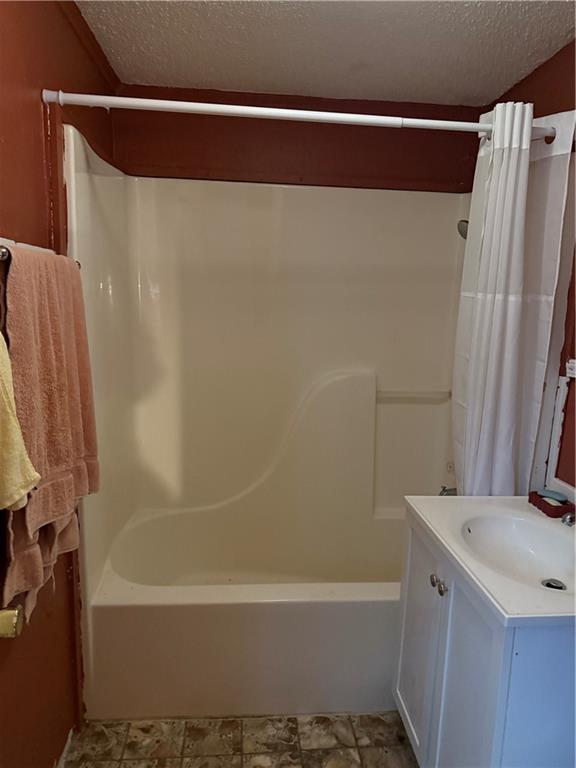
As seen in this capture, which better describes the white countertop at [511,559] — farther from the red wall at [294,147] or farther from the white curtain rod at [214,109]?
the red wall at [294,147]

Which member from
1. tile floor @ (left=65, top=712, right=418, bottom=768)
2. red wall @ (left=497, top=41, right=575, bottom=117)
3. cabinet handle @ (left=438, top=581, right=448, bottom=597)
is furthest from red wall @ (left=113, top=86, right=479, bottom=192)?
tile floor @ (left=65, top=712, right=418, bottom=768)

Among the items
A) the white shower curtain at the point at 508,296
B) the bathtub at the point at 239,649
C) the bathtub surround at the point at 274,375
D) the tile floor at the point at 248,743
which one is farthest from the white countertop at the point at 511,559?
the bathtub surround at the point at 274,375

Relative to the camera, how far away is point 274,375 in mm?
2404

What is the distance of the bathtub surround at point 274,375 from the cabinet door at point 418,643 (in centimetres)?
71

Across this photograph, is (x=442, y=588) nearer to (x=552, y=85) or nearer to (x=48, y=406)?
(x=48, y=406)

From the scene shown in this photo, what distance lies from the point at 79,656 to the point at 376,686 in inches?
38.8

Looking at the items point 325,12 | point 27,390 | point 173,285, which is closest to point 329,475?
point 173,285

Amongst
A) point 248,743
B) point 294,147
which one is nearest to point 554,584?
point 248,743

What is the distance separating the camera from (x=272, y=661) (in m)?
1.73

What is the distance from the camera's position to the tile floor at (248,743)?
162 centimetres

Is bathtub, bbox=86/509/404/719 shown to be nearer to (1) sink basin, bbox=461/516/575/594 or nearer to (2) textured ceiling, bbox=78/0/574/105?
(1) sink basin, bbox=461/516/575/594

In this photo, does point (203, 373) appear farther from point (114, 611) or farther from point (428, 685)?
point (428, 685)

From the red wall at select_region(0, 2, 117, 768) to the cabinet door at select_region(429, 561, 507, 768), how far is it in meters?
1.04

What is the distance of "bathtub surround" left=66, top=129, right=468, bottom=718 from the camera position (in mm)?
2270
